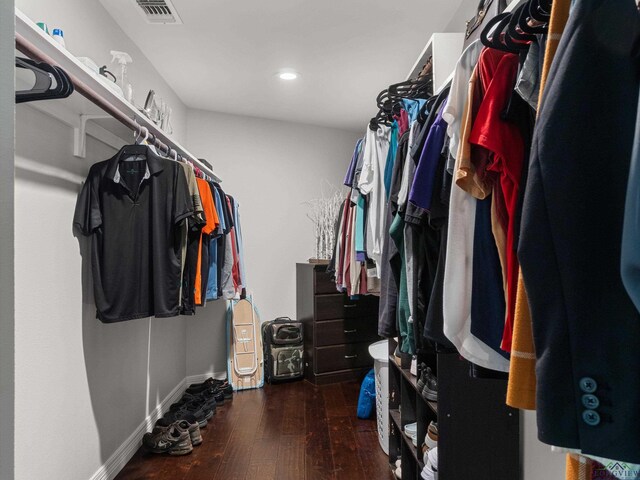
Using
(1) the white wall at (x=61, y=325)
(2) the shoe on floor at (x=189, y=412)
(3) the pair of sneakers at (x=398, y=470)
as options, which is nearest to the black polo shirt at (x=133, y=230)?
(1) the white wall at (x=61, y=325)

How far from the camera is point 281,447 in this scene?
94.0 inches

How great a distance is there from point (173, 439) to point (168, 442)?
0.03 m

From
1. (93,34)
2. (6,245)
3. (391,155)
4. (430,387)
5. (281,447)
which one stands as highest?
(93,34)

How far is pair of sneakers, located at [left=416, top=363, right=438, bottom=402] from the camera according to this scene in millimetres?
1547

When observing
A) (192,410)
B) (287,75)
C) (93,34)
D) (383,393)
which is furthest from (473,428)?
(287,75)

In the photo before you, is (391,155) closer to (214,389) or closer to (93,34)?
(93,34)

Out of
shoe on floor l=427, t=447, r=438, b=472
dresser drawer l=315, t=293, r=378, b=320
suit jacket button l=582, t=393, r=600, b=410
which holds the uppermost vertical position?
suit jacket button l=582, t=393, r=600, b=410

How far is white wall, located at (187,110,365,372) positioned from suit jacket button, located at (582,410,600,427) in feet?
11.4

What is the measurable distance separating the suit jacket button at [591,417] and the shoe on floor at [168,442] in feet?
7.88

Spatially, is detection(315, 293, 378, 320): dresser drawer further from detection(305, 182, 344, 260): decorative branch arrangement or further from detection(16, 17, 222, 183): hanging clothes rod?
detection(16, 17, 222, 183): hanging clothes rod

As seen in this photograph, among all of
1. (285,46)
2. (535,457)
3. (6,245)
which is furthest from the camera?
(285,46)

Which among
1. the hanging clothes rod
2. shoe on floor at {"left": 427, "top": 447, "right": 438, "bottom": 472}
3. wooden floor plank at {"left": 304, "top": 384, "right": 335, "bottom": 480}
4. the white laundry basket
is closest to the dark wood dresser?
wooden floor plank at {"left": 304, "top": 384, "right": 335, "bottom": 480}

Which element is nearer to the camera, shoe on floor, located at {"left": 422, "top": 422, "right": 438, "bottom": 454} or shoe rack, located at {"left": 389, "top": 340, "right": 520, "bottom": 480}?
shoe rack, located at {"left": 389, "top": 340, "right": 520, "bottom": 480}

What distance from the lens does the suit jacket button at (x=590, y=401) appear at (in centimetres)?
43
